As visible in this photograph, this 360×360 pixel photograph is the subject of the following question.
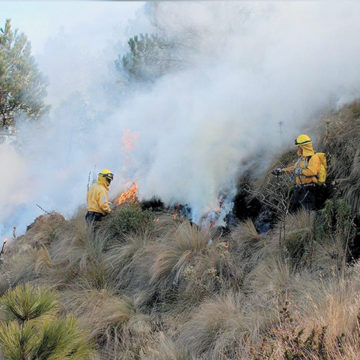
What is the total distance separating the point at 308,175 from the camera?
577 cm

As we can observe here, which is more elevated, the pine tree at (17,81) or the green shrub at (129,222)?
the pine tree at (17,81)

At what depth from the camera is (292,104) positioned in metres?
8.72

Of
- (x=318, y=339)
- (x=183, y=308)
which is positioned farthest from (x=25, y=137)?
(x=318, y=339)

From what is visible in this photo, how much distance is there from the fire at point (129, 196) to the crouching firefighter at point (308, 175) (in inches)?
141

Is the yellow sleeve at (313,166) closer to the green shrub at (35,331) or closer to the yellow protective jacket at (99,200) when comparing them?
the yellow protective jacket at (99,200)

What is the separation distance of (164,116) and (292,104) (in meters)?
3.50

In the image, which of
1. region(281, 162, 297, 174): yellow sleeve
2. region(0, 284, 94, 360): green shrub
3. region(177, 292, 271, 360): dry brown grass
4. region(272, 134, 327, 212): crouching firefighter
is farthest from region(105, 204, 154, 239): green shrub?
region(0, 284, 94, 360): green shrub

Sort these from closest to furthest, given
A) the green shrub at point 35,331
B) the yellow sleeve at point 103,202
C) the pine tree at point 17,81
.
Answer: the green shrub at point 35,331 < the yellow sleeve at point 103,202 < the pine tree at point 17,81

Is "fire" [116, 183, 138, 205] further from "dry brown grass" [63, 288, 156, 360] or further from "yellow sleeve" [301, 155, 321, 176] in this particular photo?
"yellow sleeve" [301, 155, 321, 176]

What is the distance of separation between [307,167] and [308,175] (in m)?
0.11

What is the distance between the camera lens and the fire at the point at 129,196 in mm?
8820

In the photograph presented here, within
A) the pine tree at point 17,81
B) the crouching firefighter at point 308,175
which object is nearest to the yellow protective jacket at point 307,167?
the crouching firefighter at point 308,175

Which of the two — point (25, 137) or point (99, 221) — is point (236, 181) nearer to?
point (99, 221)

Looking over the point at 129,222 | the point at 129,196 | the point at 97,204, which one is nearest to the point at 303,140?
the point at 129,222
